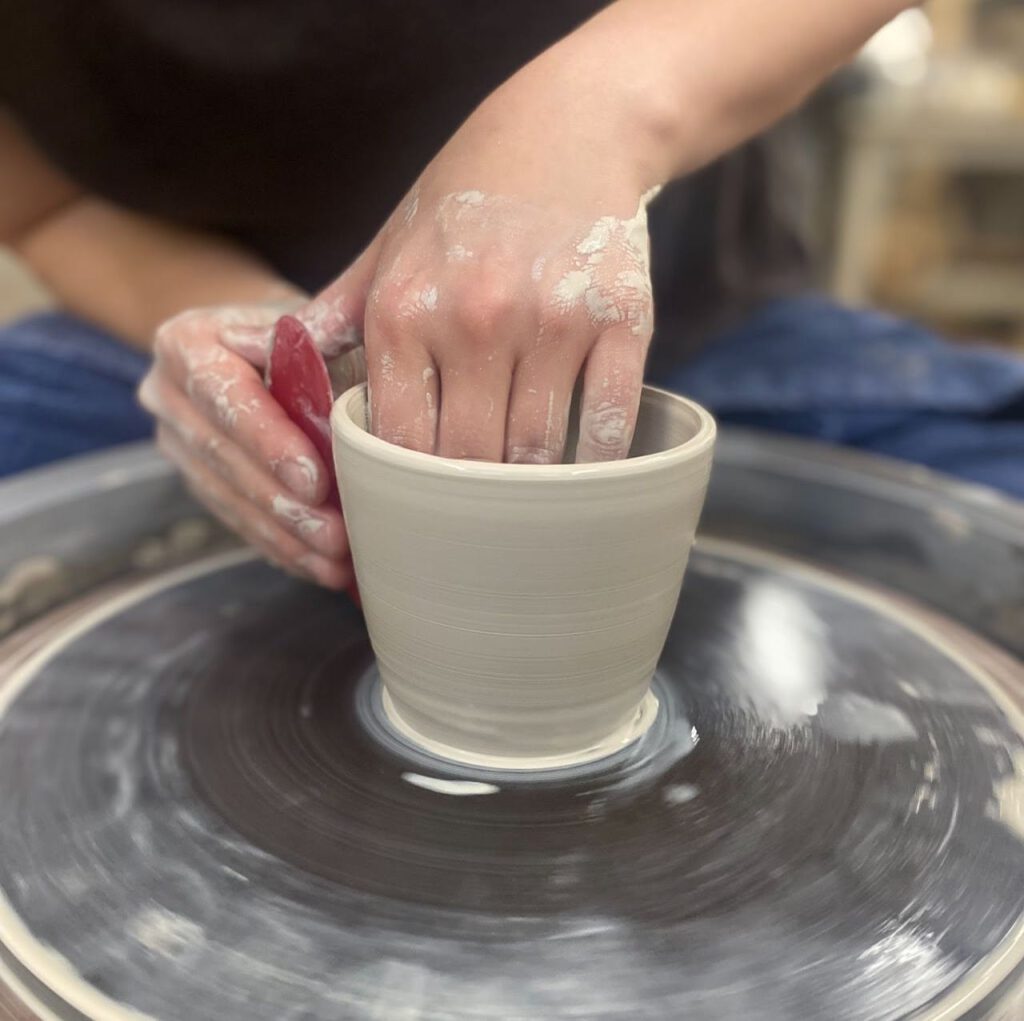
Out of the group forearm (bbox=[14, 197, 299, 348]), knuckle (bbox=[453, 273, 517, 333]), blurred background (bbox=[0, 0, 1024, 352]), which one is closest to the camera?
knuckle (bbox=[453, 273, 517, 333])

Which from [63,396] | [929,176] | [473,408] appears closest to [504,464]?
[473,408]

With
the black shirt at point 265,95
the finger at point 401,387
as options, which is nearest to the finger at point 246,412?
the finger at point 401,387

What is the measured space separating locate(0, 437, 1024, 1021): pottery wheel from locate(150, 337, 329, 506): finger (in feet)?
0.44

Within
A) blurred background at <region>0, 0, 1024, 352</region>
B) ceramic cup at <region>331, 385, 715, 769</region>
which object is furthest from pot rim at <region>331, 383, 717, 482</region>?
blurred background at <region>0, 0, 1024, 352</region>

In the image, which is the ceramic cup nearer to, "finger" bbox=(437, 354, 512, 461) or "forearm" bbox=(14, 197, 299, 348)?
"finger" bbox=(437, 354, 512, 461)

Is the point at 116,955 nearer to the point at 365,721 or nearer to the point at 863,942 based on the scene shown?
the point at 365,721

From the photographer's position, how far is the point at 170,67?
3.39 feet

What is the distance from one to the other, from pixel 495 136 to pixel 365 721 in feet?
1.22

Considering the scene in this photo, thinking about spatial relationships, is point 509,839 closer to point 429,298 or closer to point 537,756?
point 537,756

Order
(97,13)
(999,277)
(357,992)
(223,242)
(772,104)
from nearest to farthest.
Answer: (357,992)
(772,104)
(97,13)
(223,242)
(999,277)

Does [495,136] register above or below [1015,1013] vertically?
above

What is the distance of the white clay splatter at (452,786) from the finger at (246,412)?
0.66 feet

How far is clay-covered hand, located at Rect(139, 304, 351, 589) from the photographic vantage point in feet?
2.41

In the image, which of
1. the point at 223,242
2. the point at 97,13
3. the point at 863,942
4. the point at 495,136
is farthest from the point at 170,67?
the point at 863,942
